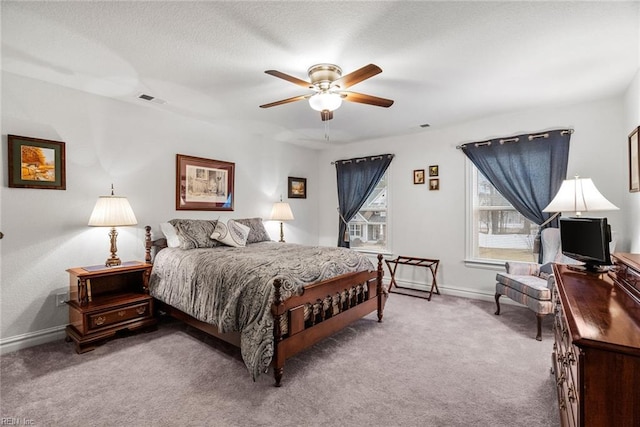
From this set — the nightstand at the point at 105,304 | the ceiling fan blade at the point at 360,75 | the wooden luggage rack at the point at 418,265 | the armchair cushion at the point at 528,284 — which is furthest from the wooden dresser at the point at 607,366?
the nightstand at the point at 105,304

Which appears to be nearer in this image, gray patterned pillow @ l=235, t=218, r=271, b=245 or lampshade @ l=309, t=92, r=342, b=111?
lampshade @ l=309, t=92, r=342, b=111

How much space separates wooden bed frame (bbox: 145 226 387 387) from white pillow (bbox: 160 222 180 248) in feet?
0.50

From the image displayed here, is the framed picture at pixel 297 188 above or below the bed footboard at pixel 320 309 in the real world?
above

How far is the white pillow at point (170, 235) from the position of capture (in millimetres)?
3458

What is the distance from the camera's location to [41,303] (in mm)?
2885

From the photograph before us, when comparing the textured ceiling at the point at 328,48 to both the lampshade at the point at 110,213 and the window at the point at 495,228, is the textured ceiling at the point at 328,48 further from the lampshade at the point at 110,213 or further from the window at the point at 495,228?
the window at the point at 495,228

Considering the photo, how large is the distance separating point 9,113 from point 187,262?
2071 mm

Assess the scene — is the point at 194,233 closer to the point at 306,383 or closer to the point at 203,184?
the point at 203,184

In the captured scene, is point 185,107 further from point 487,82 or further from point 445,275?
point 445,275

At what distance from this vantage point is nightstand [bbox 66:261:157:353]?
8.89 ft

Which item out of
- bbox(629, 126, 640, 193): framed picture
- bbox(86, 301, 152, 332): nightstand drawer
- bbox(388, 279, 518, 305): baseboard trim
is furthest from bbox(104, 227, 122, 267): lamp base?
bbox(629, 126, 640, 193): framed picture

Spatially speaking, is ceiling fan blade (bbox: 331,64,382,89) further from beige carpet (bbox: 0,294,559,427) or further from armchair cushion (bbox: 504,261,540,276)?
armchair cushion (bbox: 504,261,540,276)

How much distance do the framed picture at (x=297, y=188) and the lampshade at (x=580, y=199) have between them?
12.5ft

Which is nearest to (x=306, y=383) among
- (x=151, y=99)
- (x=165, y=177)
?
(x=165, y=177)
